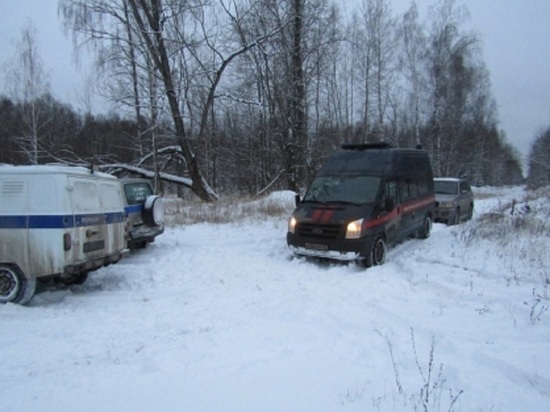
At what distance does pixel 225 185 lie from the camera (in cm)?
3628

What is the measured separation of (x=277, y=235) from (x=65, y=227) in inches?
248

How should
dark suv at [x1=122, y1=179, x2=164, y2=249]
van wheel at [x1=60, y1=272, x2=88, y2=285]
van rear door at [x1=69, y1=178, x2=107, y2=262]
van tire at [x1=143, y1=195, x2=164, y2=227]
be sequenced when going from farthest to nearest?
van tire at [x1=143, y1=195, x2=164, y2=227] → dark suv at [x1=122, y1=179, x2=164, y2=249] → van wheel at [x1=60, y1=272, x2=88, y2=285] → van rear door at [x1=69, y1=178, x2=107, y2=262]

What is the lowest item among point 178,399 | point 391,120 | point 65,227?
point 178,399

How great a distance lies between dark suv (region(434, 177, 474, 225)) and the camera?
1448 cm

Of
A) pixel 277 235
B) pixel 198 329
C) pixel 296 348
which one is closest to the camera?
pixel 296 348

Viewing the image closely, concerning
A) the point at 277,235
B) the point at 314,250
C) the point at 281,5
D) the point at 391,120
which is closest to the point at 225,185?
the point at 391,120

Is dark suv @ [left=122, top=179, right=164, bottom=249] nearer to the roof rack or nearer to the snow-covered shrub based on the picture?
the roof rack

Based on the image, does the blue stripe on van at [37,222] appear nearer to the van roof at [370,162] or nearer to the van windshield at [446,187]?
the van roof at [370,162]

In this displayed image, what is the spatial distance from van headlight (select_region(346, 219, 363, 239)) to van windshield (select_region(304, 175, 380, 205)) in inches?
29.1

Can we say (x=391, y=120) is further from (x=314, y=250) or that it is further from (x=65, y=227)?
(x=65, y=227)

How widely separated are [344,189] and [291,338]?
15.8 feet

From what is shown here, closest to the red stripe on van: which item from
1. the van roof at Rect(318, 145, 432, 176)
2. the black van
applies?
the black van

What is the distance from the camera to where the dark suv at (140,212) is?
9.11 meters

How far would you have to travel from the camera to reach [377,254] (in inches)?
323
